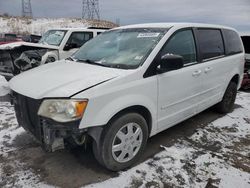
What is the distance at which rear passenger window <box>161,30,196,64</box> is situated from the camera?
337cm

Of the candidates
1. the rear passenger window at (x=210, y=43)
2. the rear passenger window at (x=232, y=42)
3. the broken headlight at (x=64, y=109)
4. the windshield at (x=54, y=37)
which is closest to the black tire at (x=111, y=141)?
the broken headlight at (x=64, y=109)

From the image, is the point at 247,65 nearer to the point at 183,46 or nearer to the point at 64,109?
the point at 183,46

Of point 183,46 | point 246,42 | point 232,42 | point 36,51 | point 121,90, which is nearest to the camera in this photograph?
point 121,90

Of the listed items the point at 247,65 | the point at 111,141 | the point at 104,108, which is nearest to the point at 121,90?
the point at 104,108

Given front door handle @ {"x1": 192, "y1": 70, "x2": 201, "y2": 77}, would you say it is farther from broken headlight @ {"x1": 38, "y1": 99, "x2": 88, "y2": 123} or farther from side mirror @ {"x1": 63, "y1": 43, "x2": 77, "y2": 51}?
side mirror @ {"x1": 63, "y1": 43, "x2": 77, "y2": 51}

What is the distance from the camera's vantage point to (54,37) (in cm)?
834

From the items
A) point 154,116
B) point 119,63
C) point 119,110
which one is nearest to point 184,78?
point 154,116

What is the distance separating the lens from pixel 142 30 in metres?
3.61

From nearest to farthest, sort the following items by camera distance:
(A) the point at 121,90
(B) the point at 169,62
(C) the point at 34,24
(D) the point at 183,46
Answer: (A) the point at 121,90 < (B) the point at 169,62 < (D) the point at 183,46 < (C) the point at 34,24

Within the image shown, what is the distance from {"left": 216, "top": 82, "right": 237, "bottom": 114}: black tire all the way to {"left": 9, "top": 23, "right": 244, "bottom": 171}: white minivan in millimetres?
941

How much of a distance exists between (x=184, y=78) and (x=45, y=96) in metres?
1.92

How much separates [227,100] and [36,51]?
525 cm

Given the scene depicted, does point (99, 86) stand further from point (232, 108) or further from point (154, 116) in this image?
point (232, 108)

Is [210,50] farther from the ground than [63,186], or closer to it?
farther from the ground
